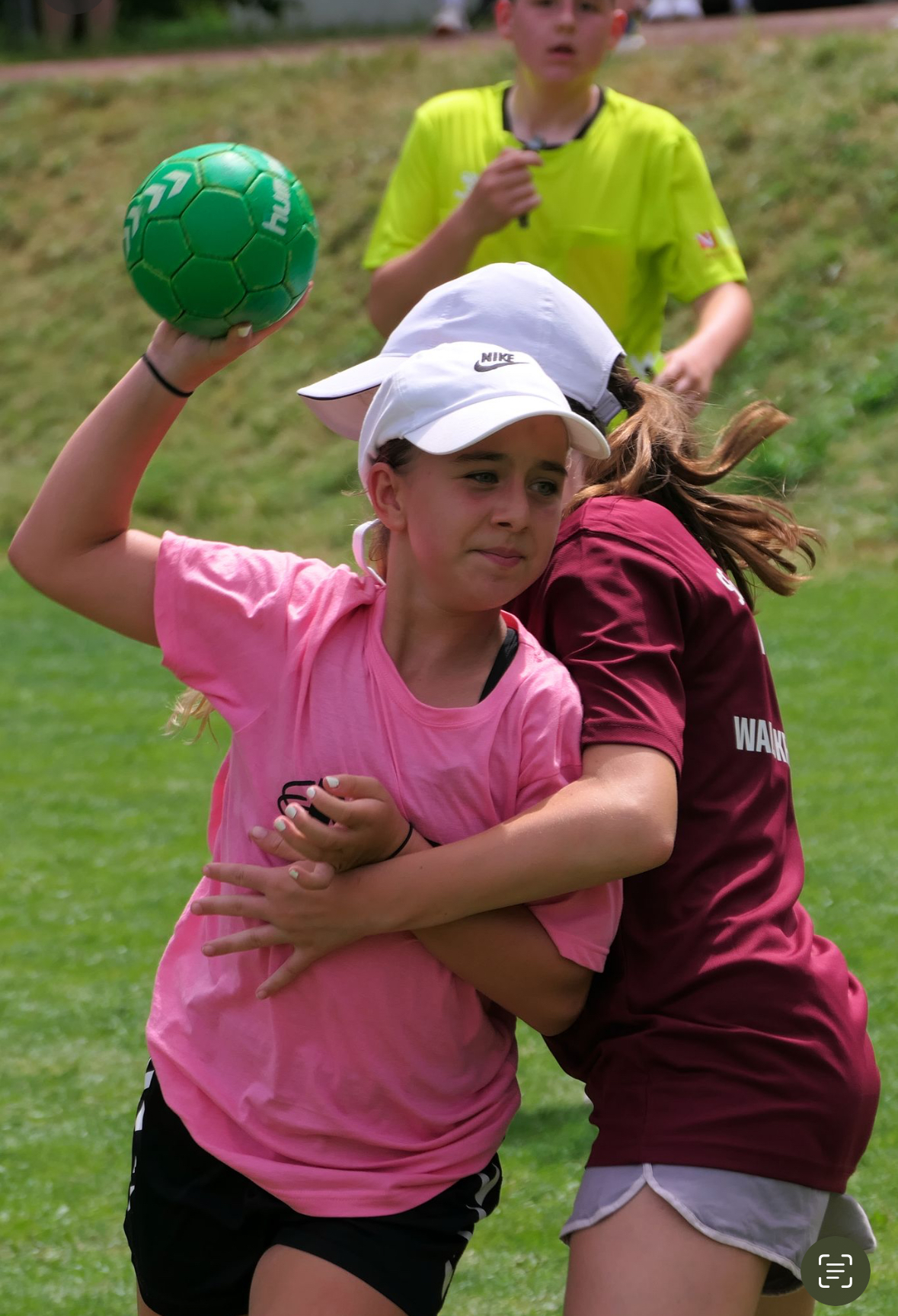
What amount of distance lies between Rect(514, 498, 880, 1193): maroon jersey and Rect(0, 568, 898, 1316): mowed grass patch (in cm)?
141

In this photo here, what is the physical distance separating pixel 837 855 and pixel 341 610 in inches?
164

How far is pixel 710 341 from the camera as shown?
16.5 feet

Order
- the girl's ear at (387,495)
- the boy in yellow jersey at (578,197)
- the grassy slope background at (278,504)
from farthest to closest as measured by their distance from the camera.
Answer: the boy in yellow jersey at (578,197), the grassy slope background at (278,504), the girl's ear at (387,495)

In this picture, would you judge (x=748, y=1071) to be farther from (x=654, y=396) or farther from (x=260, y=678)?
(x=654, y=396)

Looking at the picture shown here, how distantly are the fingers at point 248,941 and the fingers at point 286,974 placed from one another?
26 mm

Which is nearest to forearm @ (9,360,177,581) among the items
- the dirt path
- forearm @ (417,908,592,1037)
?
forearm @ (417,908,592,1037)

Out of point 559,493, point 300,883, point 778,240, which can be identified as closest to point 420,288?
point 559,493

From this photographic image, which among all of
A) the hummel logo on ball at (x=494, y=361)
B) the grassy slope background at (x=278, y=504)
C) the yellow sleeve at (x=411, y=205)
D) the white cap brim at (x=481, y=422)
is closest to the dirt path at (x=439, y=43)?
the grassy slope background at (x=278, y=504)

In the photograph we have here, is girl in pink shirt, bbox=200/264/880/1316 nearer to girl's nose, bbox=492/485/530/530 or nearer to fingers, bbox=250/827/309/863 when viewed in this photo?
fingers, bbox=250/827/309/863

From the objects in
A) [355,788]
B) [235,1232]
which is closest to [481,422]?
[355,788]

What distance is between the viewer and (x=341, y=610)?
8.14 ft

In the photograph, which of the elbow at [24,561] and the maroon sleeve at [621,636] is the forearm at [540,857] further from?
the elbow at [24,561]

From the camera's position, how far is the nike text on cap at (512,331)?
2574 mm

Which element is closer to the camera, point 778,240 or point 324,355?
point 778,240
